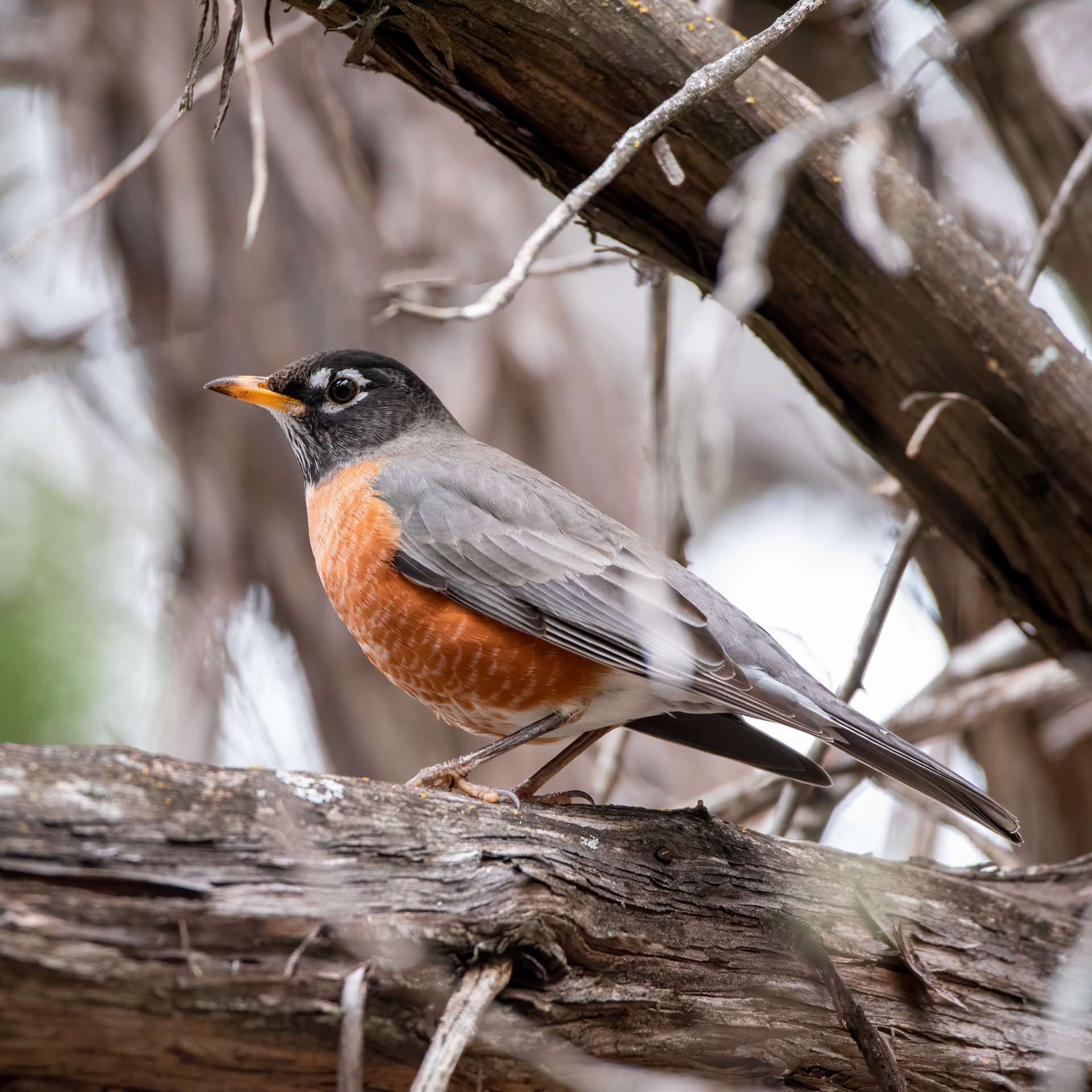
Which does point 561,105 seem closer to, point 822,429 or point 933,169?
point 933,169

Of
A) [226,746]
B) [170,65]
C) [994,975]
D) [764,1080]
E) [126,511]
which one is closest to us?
[764,1080]

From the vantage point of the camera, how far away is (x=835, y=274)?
103 inches

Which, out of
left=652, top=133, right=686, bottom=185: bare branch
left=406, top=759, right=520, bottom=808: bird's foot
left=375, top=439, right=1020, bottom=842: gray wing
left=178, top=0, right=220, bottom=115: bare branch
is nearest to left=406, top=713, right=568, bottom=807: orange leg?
left=406, top=759, right=520, bottom=808: bird's foot

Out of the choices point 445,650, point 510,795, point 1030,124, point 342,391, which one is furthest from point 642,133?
point 1030,124

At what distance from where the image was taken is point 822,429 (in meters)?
6.46

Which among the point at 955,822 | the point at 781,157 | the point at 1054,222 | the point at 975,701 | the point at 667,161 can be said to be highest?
the point at 1054,222

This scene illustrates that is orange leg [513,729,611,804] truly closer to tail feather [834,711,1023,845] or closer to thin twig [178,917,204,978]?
tail feather [834,711,1023,845]

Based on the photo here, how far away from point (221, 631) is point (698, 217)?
93.0 inches

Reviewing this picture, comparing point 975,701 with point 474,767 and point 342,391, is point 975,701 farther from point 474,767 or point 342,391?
point 342,391

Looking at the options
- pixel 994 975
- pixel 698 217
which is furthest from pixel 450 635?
pixel 994 975

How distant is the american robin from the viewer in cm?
245

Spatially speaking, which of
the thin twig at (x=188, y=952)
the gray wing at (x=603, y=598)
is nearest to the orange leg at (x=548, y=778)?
the gray wing at (x=603, y=598)

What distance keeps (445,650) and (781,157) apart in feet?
4.28

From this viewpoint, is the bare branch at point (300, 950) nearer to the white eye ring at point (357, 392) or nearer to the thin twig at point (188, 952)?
the thin twig at point (188, 952)
